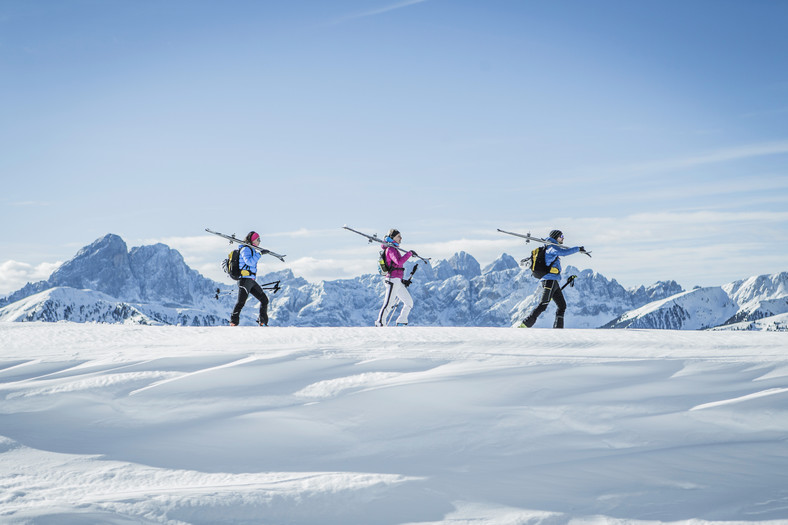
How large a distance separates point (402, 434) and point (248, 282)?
387 inches

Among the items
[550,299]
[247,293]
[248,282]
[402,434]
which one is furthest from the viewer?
[247,293]

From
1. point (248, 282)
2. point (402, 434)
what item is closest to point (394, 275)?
point (248, 282)

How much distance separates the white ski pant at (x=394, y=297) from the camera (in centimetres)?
1485

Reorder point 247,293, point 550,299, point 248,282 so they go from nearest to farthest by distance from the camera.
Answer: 1. point 550,299
2. point 248,282
3. point 247,293

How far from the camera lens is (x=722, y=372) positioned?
728 cm

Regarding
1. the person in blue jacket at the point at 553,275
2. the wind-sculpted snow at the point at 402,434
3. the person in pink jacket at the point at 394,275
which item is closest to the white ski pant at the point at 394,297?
the person in pink jacket at the point at 394,275

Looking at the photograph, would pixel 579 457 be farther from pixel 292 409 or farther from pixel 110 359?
pixel 110 359

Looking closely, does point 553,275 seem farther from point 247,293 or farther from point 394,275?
point 247,293

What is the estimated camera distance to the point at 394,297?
49.9 feet

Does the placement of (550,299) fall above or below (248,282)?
below

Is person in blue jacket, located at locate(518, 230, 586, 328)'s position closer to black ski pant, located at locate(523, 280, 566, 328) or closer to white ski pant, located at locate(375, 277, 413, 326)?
black ski pant, located at locate(523, 280, 566, 328)

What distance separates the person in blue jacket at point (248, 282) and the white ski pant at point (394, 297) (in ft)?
8.66

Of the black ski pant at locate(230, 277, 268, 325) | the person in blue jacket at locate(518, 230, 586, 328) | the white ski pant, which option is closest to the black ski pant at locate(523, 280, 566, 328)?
the person in blue jacket at locate(518, 230, 586, 328)

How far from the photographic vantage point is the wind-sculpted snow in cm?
445
